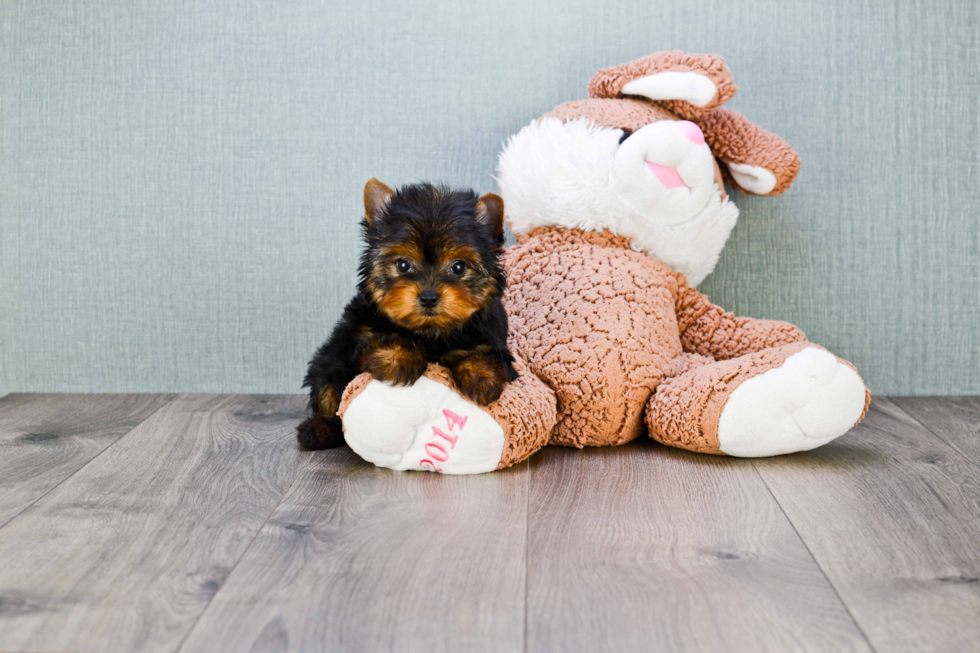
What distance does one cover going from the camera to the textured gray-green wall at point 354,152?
2.26m

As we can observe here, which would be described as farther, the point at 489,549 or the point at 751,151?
the point at 751,151

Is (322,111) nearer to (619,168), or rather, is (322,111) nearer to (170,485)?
(619,168)

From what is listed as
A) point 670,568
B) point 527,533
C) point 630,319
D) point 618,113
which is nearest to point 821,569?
point 670,568

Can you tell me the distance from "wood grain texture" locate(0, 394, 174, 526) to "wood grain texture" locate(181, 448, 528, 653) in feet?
1.71

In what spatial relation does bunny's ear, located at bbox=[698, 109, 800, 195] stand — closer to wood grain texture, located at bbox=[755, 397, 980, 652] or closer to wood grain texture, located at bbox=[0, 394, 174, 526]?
wood grain texture, located at bbox=[755, 397, 980, 652]

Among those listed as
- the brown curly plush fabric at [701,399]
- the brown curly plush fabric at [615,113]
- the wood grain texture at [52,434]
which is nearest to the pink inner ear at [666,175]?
the brown curly plush fabric at [615,113]

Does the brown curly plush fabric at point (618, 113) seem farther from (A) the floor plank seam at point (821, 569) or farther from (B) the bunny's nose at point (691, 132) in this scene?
(A) the floor plank seam at point (821, 569)

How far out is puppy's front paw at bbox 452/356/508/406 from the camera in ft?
5.00

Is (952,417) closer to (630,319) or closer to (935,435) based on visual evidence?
(935,435)

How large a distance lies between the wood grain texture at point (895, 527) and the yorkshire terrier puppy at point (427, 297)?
0.63 meters

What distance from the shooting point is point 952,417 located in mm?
2121

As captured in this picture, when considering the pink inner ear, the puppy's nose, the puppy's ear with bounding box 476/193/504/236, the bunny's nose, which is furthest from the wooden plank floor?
the bunny's nose

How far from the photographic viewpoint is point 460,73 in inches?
89.6

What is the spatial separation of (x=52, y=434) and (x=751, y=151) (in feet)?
6.23
